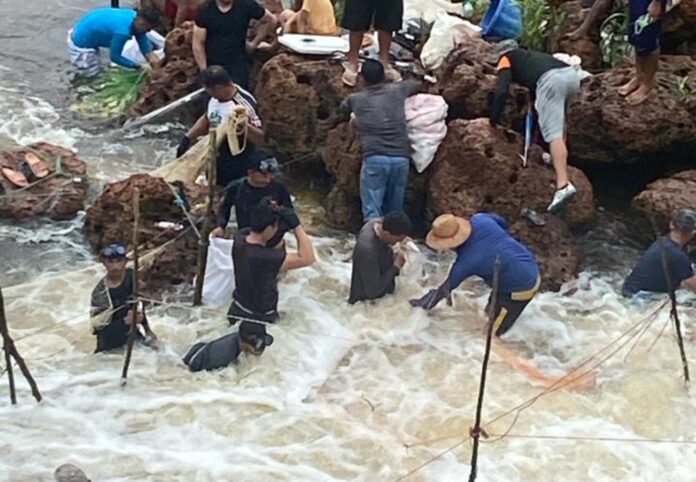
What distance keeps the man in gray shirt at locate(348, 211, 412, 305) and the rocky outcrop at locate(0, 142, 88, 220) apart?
3.33 meters

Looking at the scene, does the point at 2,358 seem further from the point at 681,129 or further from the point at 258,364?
the point at 681,129

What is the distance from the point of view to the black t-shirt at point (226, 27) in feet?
32.9

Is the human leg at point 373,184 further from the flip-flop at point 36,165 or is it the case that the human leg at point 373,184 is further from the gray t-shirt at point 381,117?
the flip-flop at point 36,165

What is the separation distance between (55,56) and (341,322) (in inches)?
330

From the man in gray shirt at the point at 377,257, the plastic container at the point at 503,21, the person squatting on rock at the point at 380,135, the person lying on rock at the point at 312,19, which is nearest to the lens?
the man in gray shirt at the point at 377,257

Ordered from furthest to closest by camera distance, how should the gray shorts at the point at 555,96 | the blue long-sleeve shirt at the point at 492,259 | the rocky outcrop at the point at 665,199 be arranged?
1. the rocky outcrop at the point at 665,199
2. the gray shorts at the point at 555,96
3. the blue long-sleeve shirt at the point at 492,259

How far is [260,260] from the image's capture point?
24.2 ft

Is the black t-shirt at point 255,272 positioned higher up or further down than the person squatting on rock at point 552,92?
further down

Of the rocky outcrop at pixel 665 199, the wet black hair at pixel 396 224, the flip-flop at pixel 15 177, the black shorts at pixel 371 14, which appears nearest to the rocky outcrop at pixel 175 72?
the flip-flop at pixel 15 177

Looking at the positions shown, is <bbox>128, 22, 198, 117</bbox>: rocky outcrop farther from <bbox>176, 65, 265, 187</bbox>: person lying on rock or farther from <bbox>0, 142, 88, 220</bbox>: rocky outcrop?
<bbox>176, 65, 265, 187</bbox>: person lying on rock

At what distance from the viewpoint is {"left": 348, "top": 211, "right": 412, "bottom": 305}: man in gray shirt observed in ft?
26.3

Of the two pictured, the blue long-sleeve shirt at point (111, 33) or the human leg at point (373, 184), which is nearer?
the human leg at point (373, 184)

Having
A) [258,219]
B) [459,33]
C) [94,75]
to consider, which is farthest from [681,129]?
[94,75]

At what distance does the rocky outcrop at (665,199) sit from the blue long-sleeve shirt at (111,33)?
6.91m
